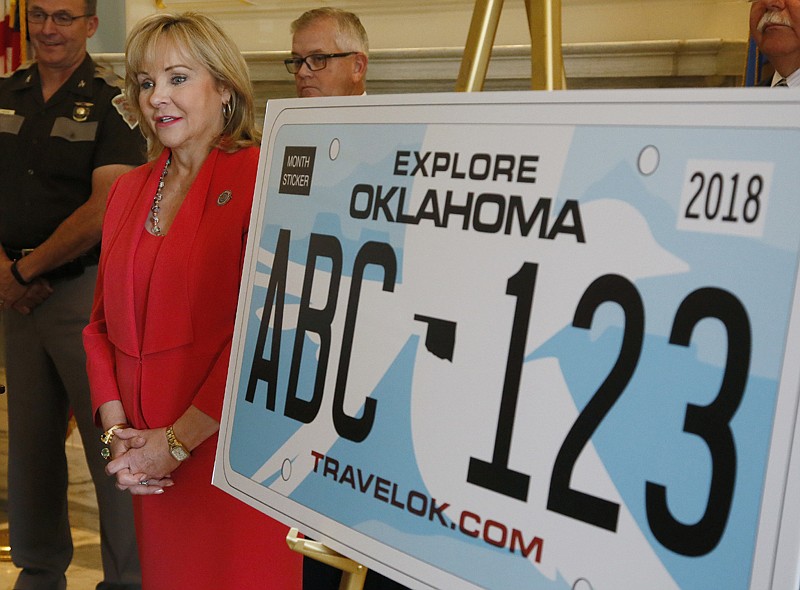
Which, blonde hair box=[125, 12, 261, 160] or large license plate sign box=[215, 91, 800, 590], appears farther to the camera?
blonde hair box=[125, 12, 261, 160]

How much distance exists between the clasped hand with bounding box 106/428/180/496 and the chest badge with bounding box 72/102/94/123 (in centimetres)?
126

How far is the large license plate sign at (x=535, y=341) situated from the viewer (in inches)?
24.8

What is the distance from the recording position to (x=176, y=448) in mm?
1575

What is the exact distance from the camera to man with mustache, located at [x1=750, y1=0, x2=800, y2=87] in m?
1.82

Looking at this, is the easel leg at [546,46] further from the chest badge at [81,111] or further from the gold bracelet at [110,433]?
the chest badge at [81,111]

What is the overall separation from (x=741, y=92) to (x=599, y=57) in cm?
211

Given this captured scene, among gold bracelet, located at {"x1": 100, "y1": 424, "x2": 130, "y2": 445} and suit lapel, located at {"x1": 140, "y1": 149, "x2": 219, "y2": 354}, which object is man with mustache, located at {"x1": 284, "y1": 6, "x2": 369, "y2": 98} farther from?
gold bracelet, located at {"x1": 100, "y1": 424, "x2": 130, "y2": 445}

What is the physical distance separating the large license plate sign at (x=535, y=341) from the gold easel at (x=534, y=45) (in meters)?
0.12

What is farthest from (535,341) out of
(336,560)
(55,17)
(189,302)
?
(55,17)

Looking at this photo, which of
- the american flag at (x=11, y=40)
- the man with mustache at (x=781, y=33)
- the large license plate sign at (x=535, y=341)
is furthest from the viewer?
the american flag at (x=11, y=40)

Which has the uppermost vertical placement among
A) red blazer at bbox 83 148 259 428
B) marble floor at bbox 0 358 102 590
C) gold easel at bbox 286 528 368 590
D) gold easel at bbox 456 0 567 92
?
gold easel at bbox 456 0 567 92

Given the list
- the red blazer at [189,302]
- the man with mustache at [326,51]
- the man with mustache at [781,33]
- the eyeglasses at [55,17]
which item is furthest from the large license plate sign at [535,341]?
the eyeglasses at [55,17]

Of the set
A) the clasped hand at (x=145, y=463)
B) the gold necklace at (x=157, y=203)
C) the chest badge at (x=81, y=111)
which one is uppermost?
the chest badge at (x=81, y=111)

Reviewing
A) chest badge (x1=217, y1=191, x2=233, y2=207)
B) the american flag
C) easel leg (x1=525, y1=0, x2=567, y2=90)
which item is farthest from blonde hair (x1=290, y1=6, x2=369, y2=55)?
easel leg (x1=525, y1=0, x2=567, y2=90)
